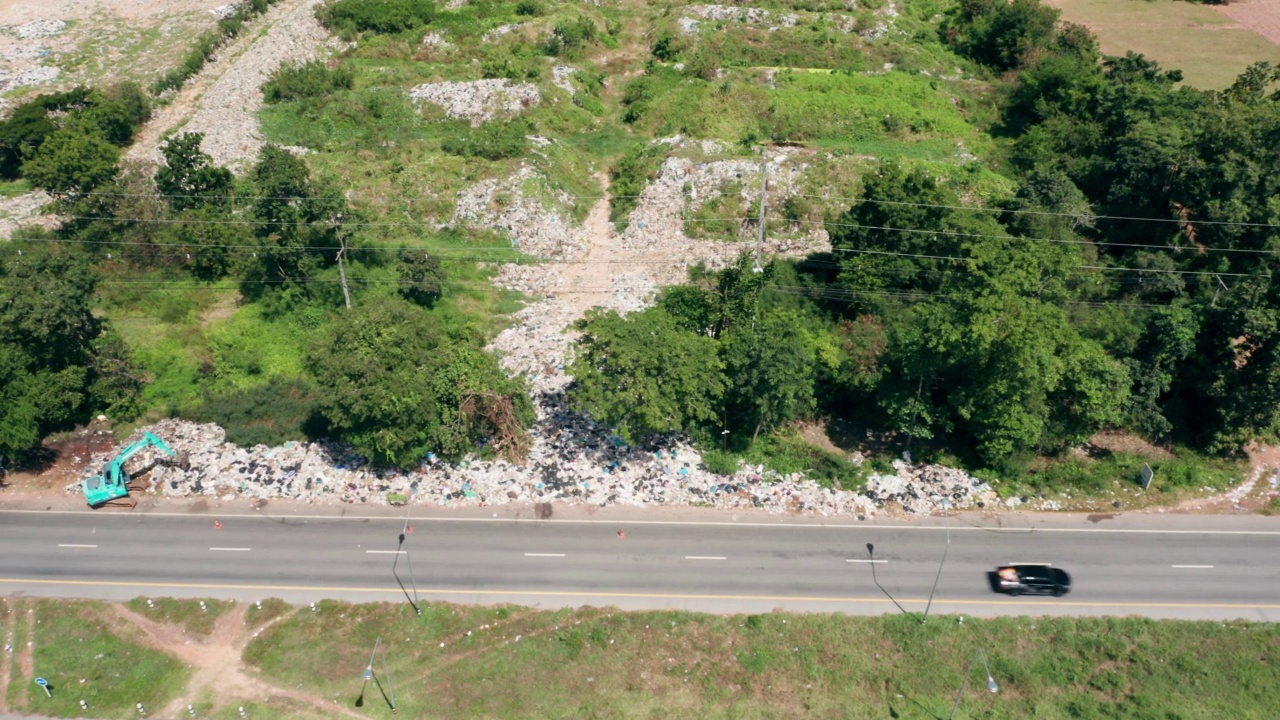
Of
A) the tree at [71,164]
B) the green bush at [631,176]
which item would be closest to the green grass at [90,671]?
the tree at [71,164]

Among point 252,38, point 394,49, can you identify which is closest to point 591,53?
point 394,49

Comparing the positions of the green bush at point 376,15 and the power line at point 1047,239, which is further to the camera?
the green bush at point 376,15

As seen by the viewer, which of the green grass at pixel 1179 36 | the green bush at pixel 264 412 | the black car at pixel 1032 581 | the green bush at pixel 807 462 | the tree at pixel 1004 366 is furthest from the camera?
the green grass at pixel 1179 36

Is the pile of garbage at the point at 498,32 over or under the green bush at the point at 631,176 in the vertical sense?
over

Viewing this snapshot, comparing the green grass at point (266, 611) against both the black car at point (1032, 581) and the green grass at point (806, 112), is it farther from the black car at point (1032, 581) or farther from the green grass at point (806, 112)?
the green grass at point (806, 112)

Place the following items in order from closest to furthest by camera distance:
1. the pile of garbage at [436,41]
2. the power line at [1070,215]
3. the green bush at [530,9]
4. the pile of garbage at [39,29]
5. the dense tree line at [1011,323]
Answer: the dense tree line at [1011,323] < the power line at [1070,215] < the pile of garbage at [436,41] < the pile of garbage at [39,29] < the green bush at [530,9]

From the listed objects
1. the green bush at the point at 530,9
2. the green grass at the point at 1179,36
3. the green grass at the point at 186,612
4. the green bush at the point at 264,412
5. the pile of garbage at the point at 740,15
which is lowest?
the green grass at the point at 186,612

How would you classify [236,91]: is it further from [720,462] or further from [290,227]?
[720,462]
